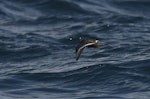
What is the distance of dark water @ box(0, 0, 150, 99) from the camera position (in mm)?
19297

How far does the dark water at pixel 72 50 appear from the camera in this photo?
19.3 m

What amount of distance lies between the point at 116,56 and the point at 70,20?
10.9ft

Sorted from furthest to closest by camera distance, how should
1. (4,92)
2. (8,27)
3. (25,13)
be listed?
1. (25,13)
2. (8,27)
3. (4,92)

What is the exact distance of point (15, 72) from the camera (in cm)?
2069

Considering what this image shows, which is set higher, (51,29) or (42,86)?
(51,29)

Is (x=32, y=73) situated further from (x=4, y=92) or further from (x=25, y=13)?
(x=25, y=13)

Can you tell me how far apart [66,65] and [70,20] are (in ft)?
12.8

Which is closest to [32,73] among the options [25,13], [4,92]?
[4,92]

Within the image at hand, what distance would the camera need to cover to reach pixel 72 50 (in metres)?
22.5

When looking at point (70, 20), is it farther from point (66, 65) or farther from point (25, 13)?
point (66, 65)

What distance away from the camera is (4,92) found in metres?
18.7

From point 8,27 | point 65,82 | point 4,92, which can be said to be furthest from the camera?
point 8,27

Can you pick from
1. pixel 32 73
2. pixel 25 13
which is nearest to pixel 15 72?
pixel 32 73

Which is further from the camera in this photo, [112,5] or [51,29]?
[112,5]
